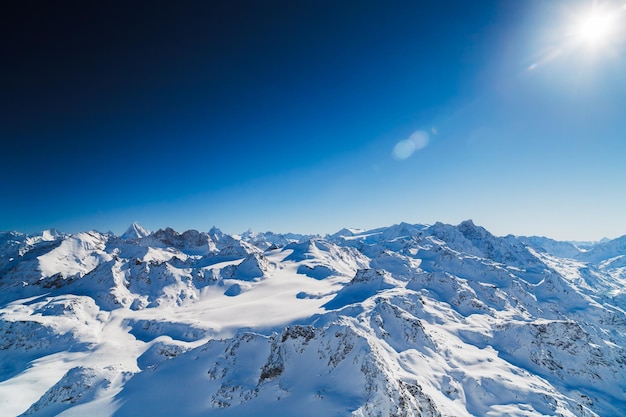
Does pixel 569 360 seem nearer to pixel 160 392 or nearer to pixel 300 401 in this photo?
pixel 300 401

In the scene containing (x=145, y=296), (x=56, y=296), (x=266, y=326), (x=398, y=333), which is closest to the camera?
(x=398, y=333)

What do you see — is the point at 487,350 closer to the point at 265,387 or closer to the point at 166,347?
the point at 265,387

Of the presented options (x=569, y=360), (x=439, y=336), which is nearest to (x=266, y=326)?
(x=439, y=336)

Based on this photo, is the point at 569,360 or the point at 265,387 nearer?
the point at 265,387

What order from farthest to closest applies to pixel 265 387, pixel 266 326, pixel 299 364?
pixel 266 326
pixel 299 364
pixel 265 387

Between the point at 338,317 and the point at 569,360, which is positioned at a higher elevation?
the point at 338,317

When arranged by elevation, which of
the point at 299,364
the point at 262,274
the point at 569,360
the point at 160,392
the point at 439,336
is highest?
the point at 262,274
